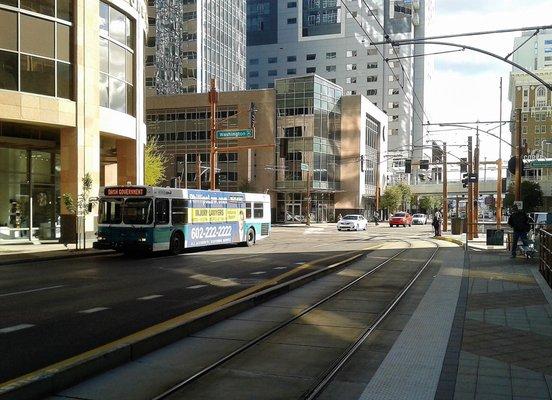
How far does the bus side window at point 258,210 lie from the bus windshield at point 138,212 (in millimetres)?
9359

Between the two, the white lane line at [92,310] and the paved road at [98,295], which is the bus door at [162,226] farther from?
the white lane line at [92,310]

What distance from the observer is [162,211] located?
68.9 ft

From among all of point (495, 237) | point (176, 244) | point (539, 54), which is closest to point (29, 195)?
point (176, 244)

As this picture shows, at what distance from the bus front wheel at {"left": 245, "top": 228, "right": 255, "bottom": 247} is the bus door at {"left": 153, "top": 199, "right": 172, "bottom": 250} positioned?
284 inches

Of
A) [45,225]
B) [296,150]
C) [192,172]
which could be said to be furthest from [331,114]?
[45,225]

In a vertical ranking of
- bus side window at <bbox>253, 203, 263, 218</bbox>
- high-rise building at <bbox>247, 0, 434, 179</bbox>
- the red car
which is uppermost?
high-rise building at <bbox>247, 0, 434, 179</bbox>

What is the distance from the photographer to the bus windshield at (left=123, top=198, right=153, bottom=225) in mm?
20562

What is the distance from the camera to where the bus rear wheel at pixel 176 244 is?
853 inches

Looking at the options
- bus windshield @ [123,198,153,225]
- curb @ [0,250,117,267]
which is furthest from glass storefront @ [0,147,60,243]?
bus windshield @ [123,198,153,225]

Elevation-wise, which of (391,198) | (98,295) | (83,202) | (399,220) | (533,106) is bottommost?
(399,220)

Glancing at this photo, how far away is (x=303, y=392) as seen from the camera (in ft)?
17.9

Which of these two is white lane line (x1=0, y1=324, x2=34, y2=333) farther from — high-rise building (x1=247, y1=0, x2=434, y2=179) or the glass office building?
high-rise building (x1=247, y1=0, x2=434, y2=179)

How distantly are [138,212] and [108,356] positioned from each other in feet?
49.4

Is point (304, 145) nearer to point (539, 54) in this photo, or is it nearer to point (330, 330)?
point (330, 330)
